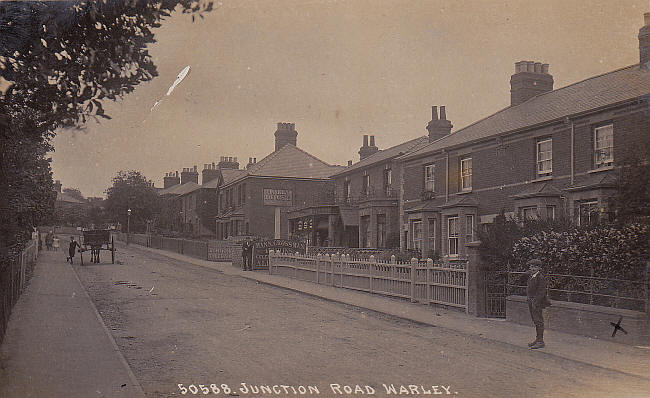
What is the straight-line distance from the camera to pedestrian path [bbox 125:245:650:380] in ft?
29.1

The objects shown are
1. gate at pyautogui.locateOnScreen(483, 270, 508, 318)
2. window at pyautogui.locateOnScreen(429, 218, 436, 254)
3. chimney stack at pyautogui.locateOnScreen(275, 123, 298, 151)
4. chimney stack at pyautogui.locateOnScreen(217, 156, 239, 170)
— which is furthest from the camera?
chimney stack at pyautogui.locateOnScreen(217, 156, 239, 170)

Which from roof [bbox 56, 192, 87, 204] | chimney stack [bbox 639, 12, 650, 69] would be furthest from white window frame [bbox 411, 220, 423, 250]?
roof [bbox 56, 192, 87, 204]

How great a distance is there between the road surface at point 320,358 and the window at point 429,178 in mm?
14220

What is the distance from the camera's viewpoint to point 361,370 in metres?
7.90

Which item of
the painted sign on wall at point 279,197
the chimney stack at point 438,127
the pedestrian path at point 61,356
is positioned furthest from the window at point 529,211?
the painted sign on wall at point 279,197

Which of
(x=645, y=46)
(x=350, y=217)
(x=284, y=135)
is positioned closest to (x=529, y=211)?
(x=645, y=46)

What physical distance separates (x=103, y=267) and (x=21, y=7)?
2482 centimetres

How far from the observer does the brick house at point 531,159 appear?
18.1 meters

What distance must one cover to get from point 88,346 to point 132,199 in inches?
1642

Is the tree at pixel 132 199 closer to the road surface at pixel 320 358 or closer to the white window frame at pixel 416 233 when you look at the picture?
the white window frame at pixel 416 233

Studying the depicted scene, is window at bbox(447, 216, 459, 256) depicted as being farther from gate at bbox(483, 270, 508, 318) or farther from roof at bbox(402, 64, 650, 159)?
gate at bbox(483, 270, 508, 318)

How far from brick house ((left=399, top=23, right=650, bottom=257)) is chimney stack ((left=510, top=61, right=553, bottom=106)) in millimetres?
44

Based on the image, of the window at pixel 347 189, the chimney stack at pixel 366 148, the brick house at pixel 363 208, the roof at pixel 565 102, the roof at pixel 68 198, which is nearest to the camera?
the roof at pixel 565 102

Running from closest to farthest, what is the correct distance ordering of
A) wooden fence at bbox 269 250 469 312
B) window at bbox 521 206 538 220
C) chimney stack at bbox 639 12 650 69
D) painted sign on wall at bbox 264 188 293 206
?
wooden fence at bbox 269 250 469 312
chimney stack at bbox 639 12 650 69
window at bbox 521 206 538 220
painted sign on wall at bbox 264 188 293 206
